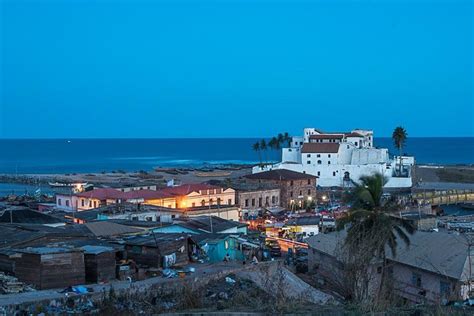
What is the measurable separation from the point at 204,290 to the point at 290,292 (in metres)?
2.96

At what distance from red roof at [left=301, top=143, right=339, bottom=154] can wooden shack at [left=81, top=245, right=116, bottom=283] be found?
55977mm

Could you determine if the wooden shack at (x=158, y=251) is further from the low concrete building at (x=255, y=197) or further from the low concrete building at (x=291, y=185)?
the low concrete building at (x=291, y=185)

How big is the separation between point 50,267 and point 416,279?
13312mm

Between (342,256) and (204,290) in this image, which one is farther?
(204,290)

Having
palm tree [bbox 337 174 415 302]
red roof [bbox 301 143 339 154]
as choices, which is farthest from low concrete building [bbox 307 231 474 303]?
red roof [bbox 301 143 339 154]

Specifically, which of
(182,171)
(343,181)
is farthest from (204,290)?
(182,171)

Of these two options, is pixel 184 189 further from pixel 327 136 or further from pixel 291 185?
pixel 327 136

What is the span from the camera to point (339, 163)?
78.8m

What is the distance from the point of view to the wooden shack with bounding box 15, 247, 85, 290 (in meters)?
22.3

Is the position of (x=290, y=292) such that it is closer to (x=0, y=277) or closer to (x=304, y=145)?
(x=0, y=277)

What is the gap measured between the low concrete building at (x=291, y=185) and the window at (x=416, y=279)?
111ft

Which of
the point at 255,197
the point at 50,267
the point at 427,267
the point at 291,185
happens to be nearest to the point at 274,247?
the point at 427,267

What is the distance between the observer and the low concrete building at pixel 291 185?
60.1 m

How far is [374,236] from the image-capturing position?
24078 millimetres
